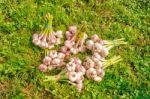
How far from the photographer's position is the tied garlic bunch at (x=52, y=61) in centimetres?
523

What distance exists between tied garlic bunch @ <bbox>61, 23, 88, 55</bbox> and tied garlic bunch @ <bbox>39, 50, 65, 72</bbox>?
12 cm

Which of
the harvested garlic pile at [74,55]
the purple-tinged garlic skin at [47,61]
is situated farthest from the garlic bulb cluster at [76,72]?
the purple-tinged garlic skin at [47,61]

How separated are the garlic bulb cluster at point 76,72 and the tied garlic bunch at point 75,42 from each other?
18 centimetres

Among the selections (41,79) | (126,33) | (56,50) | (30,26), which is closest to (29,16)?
(30,26)

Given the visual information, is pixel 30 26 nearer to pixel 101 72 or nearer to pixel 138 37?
pixel 101 72

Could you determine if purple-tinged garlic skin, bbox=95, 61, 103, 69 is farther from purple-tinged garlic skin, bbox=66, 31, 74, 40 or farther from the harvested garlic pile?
purple-tinged garlic skin, bbox=66, 31, 74, 40

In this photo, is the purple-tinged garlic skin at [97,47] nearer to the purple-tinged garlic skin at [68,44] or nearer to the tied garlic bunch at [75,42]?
the tied garlic bunch at [75,42]

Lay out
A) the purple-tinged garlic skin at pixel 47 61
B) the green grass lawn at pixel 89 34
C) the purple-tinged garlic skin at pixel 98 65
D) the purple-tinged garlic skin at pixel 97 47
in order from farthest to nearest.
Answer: the purple-tinged garlic skin at pixel 97 47 → the purple-tinged garlic skin at pixel 98 65 → the purple-tinged garlic skin at pixel 47 61 → the green grass lawn at pixel 89 34

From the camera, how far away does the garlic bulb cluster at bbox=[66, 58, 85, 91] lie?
17.1 feet

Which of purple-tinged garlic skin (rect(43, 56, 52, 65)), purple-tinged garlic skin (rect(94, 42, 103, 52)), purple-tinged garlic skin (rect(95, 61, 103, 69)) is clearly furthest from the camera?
purple-tinged garlic skin (rect(94, 42, 103, 52))

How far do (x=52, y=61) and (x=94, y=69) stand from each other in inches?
19.8

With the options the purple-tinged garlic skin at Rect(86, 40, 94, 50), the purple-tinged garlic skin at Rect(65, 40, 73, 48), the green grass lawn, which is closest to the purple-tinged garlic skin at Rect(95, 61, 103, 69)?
the green grass lawn

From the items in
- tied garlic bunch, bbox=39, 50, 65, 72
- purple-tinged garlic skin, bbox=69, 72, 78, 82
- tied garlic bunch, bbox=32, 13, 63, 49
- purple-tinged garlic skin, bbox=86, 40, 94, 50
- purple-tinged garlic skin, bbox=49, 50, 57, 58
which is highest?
tied garlic bunch, bbox=32, 13, 63, 49

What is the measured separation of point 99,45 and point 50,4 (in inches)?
34.1
